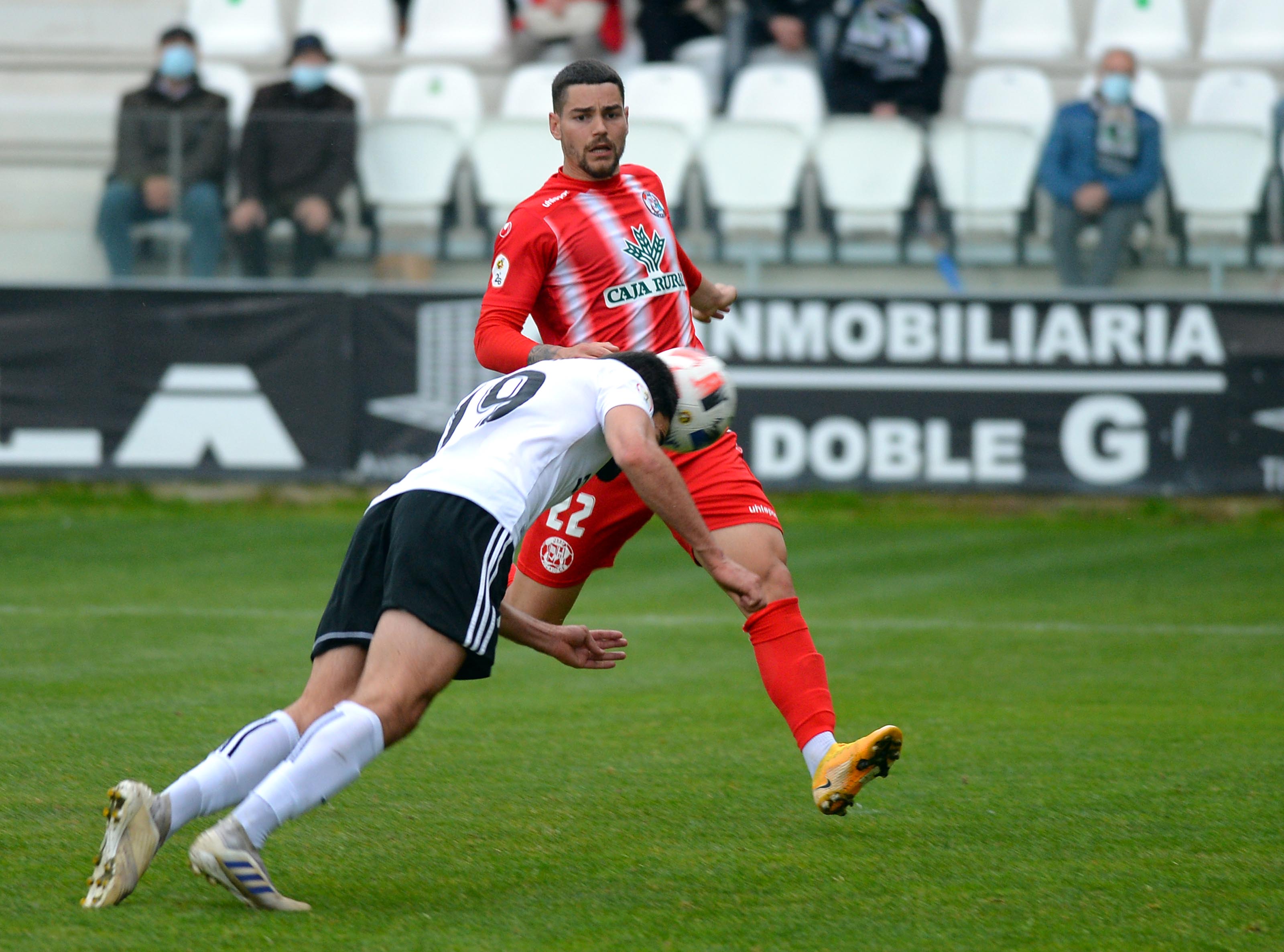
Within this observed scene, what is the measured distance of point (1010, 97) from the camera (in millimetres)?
14562

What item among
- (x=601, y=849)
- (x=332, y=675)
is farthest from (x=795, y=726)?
(x=332, y=675)

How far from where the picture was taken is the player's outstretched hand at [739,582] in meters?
4.48

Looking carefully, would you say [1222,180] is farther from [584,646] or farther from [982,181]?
[584,646]

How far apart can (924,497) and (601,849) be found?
341 inches

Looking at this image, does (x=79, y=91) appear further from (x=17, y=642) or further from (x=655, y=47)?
(x=17, y=642)

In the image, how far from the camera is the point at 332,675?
4219 millimetres

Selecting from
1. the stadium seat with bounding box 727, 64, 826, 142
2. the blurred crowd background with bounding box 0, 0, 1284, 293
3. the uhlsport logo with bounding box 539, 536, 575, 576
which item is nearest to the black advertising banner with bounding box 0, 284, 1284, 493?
the blurred crowd background with bounding box 0, 0, 1284, 293

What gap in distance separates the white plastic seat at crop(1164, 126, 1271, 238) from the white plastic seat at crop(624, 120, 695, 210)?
3688 millimetres

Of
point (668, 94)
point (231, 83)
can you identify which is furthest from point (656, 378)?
point (231, 83)

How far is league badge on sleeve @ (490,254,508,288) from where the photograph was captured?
Result: 541cm

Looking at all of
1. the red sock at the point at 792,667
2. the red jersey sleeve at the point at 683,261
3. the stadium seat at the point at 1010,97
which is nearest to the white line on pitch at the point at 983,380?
the stadium seat at the point at 1010,97

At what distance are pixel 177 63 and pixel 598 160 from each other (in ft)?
29.2

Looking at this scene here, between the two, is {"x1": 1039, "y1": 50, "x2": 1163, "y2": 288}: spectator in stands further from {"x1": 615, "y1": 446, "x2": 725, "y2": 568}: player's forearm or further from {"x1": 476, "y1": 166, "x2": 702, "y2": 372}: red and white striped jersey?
{"x1": 615, "y1": 446, "x2": 725, "y2": 568}: player's forearm

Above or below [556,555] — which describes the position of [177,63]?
above
